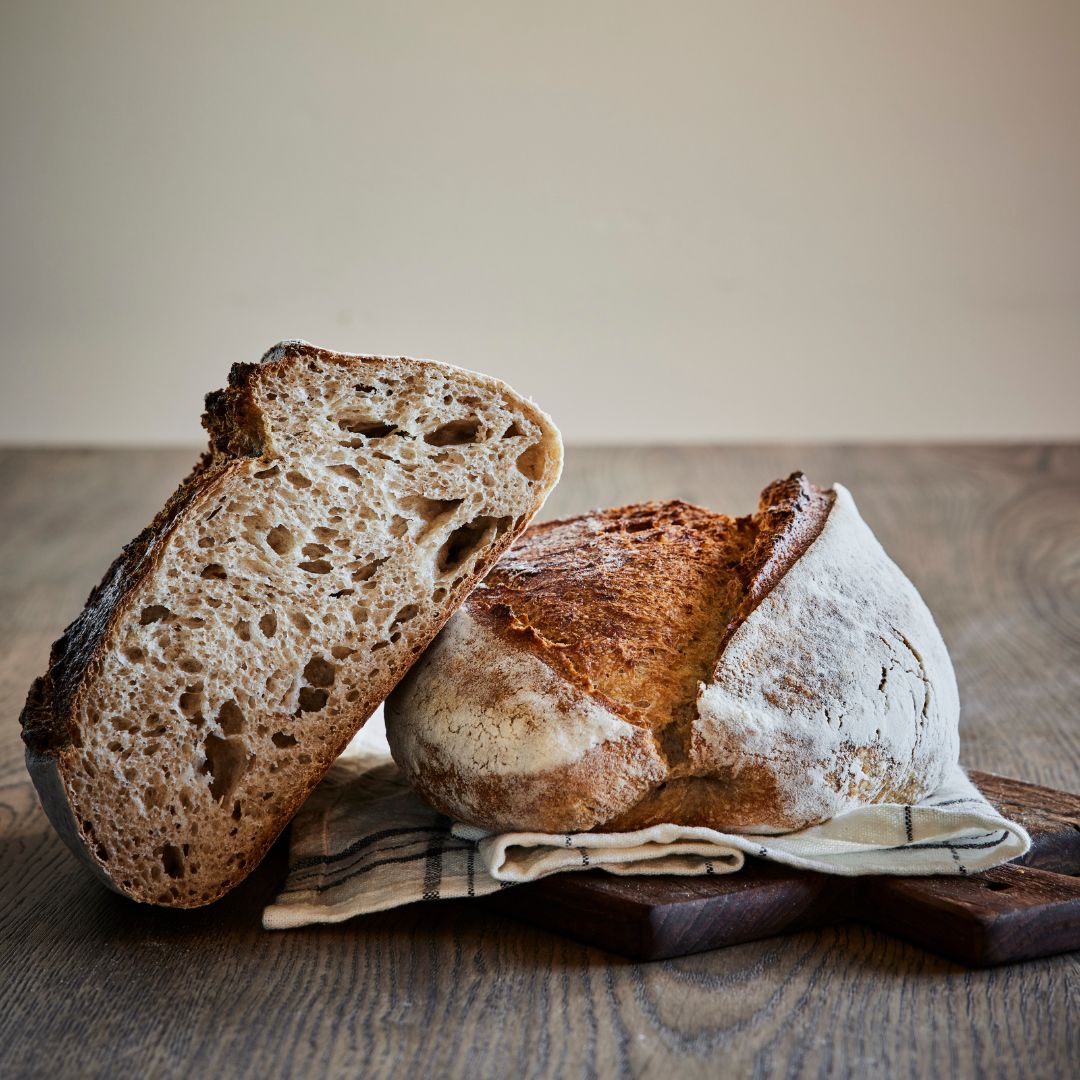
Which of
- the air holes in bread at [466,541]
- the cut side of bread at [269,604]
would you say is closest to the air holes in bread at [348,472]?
the cut side of bread at [269,604]

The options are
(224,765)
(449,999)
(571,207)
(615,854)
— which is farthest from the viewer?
(571,207)

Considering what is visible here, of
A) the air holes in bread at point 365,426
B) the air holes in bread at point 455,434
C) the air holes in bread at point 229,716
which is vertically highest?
the air holes in bread at point 365,426

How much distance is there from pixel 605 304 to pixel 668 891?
14.5ft

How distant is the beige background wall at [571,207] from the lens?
5.29 metres

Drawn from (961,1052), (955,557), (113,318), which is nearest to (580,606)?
(961,1052)

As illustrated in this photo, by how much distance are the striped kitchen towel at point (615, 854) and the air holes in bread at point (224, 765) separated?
13 cm

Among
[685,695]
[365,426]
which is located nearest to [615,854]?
[685,695]

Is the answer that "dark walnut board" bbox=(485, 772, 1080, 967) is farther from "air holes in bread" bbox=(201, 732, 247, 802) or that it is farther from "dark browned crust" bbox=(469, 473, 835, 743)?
"air holes in bread" bbox=(201, 732, 247, 802)

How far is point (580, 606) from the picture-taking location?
152 cm

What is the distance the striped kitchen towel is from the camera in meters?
1.38

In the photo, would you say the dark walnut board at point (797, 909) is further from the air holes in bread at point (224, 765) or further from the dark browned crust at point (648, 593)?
the air holes in bread at point (224, 765)

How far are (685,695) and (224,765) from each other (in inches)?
20.4

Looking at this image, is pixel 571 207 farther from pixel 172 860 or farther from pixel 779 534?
pixel 172 860

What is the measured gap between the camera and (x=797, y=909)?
4.54 feet
